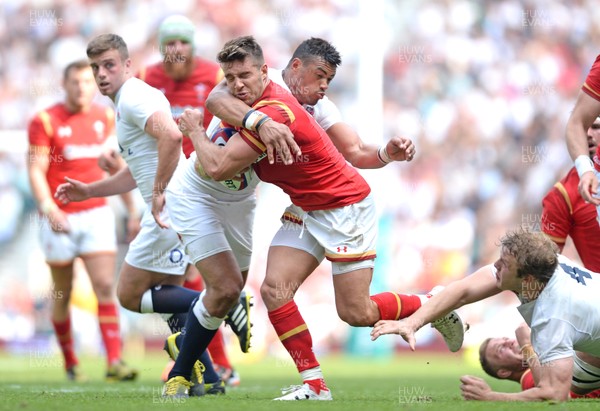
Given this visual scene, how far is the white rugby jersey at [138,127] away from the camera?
22.7ft

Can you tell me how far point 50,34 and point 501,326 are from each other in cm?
742

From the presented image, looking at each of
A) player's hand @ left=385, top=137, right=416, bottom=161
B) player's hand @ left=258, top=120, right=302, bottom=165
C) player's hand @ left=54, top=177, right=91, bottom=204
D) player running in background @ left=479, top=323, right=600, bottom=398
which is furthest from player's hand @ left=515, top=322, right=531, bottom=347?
player's hand @ left=54, top=177, right=91, bottom=204

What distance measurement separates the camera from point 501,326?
1359cm

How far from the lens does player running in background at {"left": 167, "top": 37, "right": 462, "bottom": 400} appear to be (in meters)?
5.89

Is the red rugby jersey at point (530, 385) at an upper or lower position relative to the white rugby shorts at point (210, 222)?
lower

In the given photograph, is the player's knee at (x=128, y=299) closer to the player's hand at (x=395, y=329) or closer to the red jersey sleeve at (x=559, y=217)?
the player's hand at (x=395, y=329)

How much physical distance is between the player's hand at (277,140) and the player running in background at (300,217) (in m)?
0.18

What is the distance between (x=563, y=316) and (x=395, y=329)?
32.4 inches

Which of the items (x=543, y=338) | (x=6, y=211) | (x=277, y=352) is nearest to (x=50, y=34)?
(x=6, y=211)

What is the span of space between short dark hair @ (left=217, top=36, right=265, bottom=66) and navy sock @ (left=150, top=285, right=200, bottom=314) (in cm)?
176

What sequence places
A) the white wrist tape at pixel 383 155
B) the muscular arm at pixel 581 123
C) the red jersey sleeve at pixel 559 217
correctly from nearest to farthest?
the muscular arm at pixel 581 123 → the white wrist tape at pixel 383 155 → the red jersey sleeve at pixel 559 217

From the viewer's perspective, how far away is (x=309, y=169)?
6016mm

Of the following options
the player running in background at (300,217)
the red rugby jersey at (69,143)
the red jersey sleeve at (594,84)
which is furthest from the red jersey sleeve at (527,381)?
the red rugby jersey at (69,143)

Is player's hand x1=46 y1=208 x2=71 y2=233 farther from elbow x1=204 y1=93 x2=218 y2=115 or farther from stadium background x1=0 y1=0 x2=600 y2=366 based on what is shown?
stadium background x1=0 y1=0 x2=600 y2=366
